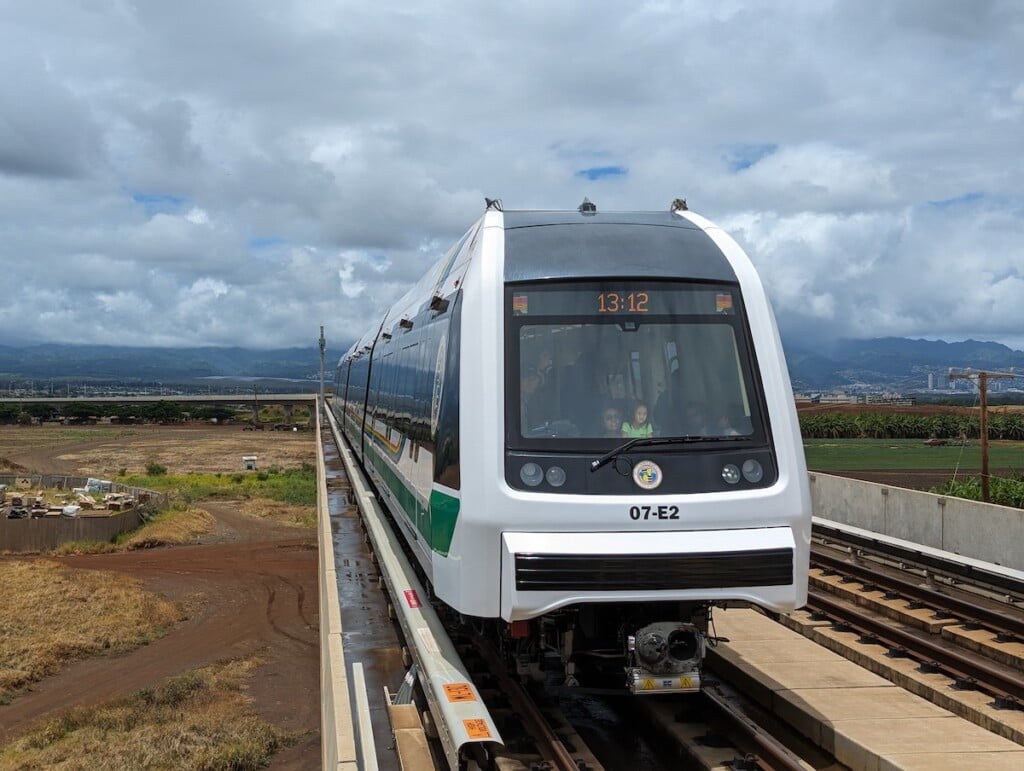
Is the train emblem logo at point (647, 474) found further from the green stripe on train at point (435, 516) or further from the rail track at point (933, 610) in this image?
the rail track at point (933, 610)

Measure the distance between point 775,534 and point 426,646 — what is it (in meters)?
2.81

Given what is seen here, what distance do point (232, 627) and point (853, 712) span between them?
61.4 feet

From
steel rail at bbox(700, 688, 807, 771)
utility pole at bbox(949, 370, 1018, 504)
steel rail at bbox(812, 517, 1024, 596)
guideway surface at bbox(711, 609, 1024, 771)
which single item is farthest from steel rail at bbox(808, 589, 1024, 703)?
utility pole at bbox(949, 370, 1018, 504)

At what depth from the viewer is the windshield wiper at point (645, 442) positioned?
7480 millimetres

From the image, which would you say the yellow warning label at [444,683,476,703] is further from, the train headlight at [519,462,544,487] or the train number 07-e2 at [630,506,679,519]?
→ the train number 07-e2 at [630,506,679,519]

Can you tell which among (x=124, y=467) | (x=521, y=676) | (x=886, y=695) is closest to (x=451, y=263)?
(x=521, y=676)

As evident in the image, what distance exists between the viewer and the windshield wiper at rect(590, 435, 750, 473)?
24.5ft

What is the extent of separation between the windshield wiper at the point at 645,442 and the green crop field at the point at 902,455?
2945 centimetres

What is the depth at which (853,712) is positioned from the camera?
905 centimetres

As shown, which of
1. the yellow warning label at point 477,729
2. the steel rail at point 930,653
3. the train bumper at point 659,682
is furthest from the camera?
the steel rail at point 930,653

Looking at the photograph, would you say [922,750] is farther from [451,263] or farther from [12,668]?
[12,668]

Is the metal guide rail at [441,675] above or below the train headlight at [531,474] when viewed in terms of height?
below

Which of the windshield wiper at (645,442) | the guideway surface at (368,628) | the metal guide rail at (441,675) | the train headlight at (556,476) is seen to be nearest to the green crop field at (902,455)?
the guideway surface at (368,628)

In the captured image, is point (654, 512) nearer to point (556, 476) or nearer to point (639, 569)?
point (639, 569)
